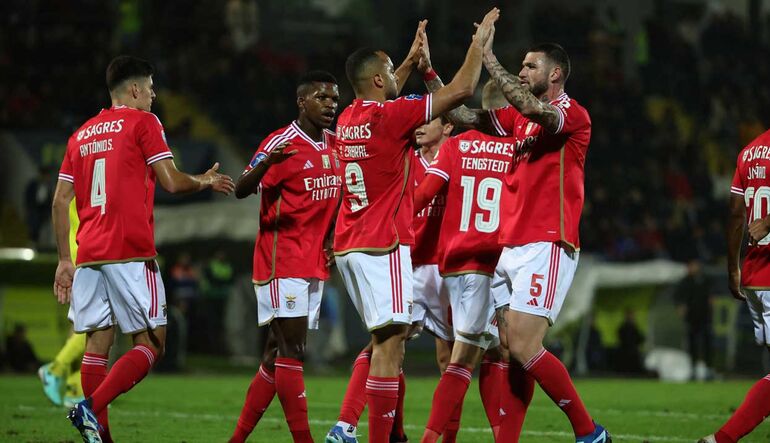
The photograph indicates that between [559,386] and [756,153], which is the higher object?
[756,153]

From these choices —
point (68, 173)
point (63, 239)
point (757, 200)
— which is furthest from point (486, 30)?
point (63, 239)

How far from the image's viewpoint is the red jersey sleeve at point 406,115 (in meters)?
7.09

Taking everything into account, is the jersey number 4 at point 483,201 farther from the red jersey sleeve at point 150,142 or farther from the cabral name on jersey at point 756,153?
the red jersey sleeve at point 150,142

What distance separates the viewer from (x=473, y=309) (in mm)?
8242

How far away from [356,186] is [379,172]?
0.61 ft

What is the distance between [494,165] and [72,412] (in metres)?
3.58

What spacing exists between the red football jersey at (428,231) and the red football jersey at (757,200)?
2256 mm

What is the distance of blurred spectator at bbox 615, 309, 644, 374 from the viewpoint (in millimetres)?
20375

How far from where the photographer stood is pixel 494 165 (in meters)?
8.64

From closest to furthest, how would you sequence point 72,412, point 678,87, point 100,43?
point 72,412 → point 100,43 → point 678,87

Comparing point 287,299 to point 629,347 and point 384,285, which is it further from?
point 629,347

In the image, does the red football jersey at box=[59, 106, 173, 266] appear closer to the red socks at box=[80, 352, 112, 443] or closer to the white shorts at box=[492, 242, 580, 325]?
the red socks at box=[80, 352, 112, 443]

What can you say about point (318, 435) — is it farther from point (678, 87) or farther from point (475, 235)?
point (678, 87)

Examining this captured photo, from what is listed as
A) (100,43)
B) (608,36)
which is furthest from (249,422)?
(608,36)
